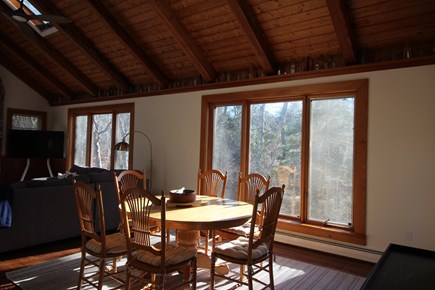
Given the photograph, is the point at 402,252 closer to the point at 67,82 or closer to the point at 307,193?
the point at 307,193

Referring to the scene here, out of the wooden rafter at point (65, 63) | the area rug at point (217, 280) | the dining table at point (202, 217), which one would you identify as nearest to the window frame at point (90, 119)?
the wooden rafter at point (65, 63)

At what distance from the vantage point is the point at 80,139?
7883 mm

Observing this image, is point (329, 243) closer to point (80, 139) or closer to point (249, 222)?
point (249, 222)

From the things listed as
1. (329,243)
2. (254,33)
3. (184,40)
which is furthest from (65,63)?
(329,243)

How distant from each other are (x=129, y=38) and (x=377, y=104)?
3941 mm

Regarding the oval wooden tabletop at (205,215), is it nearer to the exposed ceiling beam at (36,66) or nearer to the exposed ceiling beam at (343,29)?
the exposed ceiling beam at (343,29)

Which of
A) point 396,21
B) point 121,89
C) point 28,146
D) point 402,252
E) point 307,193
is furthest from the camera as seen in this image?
point 28,146

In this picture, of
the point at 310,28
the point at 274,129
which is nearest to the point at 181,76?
the point at 274,129

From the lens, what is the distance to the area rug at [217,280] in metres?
2.99

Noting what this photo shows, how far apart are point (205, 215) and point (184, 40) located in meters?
2.99

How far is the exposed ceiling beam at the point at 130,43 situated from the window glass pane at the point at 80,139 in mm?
2823

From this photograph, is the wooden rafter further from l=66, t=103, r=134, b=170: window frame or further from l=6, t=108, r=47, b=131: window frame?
l=6, t=108, r=47, b=131: window frame

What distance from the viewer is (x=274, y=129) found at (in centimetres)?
471

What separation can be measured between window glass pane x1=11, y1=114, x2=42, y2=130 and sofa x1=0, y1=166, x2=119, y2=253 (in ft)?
16.2
